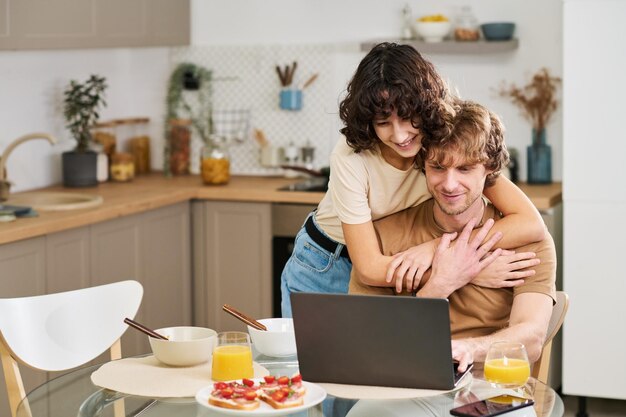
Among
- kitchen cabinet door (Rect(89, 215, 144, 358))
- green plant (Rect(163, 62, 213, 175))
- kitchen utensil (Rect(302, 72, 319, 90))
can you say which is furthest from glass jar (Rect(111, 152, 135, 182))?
kitchen utensil (Rect(302, 72, 319, 90))

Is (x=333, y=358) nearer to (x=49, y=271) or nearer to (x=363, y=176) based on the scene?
(x=363, y=176)

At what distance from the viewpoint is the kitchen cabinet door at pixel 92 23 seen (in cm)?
405

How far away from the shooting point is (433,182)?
2.67m

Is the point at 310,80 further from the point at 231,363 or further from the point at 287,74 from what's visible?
the point at 231,363

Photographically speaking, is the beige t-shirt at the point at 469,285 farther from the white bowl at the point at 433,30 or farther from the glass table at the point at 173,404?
the white bowl at the point at 433,30

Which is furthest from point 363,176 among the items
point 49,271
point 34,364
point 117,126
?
point 117,126

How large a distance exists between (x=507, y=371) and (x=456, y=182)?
0.61 m

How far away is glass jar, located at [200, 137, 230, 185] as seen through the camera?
Result: 488 cm

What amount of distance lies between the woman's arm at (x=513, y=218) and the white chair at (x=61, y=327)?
1.04 meters

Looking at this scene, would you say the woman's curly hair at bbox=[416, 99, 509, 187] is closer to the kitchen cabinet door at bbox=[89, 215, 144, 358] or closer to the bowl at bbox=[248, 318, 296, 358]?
the bowl at bbox=[248, 318, 296, 358]

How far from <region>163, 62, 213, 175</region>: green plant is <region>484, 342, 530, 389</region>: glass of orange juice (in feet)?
11.2

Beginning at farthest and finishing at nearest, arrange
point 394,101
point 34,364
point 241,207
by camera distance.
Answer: point 241,207 < point 34,364 < point 394,101

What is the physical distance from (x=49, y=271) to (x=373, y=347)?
6.71 ft

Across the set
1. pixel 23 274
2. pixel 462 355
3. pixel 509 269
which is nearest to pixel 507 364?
pixel 462 355
